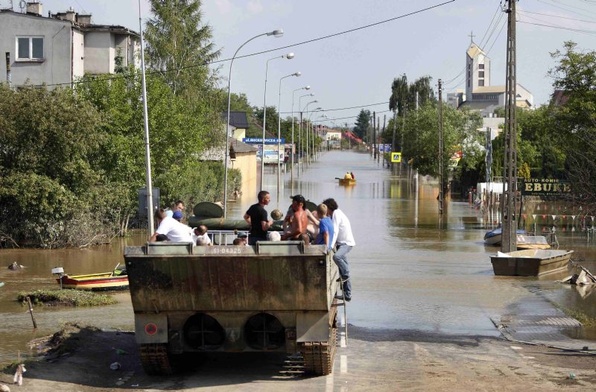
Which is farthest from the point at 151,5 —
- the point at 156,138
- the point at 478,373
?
the point at 478,373

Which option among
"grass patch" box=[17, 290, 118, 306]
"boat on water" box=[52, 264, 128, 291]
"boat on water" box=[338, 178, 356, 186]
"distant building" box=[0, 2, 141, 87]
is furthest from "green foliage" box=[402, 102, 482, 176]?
"grass patch" box=[17, 290, 118, 306]

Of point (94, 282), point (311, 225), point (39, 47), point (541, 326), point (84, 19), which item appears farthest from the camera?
point (84, 19)

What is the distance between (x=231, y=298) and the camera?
→ 13.7 metres

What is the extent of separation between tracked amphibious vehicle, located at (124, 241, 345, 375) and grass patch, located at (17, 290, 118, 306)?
11.2m

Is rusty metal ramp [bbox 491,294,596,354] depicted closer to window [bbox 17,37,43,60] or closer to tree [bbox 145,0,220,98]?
window [bbox 17,37,43,60]

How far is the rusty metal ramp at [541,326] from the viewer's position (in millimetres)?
18969

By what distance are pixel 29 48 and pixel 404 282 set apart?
1163 inches

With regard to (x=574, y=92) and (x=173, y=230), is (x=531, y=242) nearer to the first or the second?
(x=574, y=92)

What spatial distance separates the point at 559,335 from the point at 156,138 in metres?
29.0

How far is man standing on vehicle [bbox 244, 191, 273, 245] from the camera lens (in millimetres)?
16172

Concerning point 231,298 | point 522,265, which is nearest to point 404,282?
point 522,265

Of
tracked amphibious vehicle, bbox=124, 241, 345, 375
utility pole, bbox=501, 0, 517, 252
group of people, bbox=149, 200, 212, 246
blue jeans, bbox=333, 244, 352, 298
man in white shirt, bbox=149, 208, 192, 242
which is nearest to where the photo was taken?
tracked amphibious vehicle, bbox=124, 241, 345, 375

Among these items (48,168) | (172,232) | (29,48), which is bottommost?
(172,232)

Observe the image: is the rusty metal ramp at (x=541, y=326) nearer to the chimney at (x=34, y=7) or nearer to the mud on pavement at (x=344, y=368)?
the mud on pavement at (x=344, y=368)
